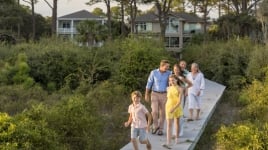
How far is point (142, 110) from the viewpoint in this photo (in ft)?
27.3

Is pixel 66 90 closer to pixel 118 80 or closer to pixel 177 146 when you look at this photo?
pixel 118 80

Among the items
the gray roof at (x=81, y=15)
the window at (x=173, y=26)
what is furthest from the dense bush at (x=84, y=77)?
the gray roof at (x=81, y=15)

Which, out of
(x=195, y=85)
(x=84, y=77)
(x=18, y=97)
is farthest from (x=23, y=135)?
(x=84, y=77)

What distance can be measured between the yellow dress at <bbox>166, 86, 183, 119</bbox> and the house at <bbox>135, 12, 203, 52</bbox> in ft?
179

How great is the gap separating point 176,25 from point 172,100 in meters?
56.3

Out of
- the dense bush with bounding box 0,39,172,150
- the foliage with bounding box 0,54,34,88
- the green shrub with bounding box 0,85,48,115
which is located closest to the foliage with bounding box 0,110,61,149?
the dense bush with bounding box 0,39,172,150

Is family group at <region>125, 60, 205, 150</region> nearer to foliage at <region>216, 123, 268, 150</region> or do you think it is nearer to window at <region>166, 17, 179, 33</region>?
foliage at <region>216, 123, 268, 150</region>

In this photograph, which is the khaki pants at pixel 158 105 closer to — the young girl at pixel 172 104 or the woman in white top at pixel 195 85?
the young girl at pixel 172 104

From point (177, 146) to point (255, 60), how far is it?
14526mm

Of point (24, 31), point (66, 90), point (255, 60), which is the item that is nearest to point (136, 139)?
point (66, 90)

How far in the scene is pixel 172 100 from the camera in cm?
905

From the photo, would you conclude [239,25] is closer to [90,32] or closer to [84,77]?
[90,32]

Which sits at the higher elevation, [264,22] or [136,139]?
[264,22]

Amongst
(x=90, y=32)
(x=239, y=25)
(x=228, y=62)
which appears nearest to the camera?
(x=228, y=62)
